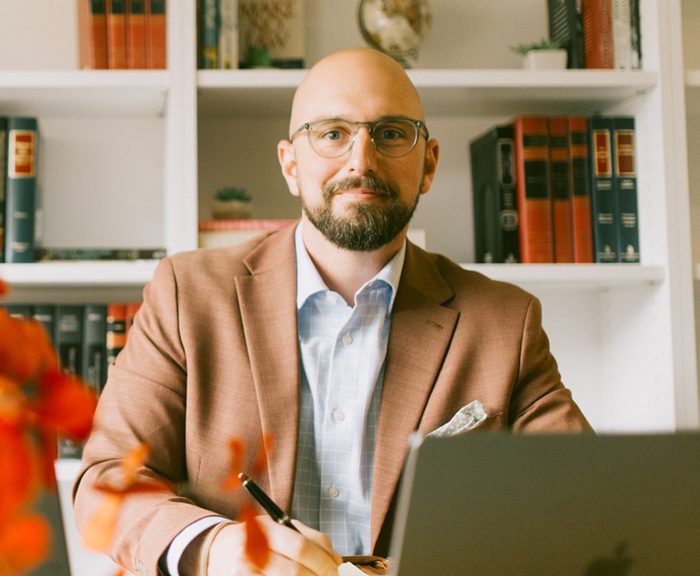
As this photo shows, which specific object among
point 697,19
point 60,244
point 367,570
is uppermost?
point 697,19

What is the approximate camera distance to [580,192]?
1.59 metres

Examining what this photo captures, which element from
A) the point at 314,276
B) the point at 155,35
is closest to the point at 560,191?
the point at 314,276

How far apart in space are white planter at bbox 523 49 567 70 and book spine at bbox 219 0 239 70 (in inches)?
→ 26.8

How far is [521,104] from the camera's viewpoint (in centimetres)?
170

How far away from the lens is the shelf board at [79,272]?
Answer: 145 cm

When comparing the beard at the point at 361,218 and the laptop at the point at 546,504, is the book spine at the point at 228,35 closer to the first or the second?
the beard at the point at 361,218

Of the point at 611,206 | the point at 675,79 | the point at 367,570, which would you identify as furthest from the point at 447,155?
the point at 367,570

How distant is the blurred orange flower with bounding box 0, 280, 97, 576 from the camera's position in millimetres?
237

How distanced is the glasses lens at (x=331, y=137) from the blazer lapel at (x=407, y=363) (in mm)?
258

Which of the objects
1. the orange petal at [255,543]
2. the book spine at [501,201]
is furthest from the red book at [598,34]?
the orange petal at [255,543]

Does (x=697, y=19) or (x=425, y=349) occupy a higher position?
(x=697, y=19)

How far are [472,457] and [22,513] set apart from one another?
32cm

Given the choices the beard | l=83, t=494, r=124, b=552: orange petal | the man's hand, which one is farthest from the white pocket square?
l=83, t=494, r=124, b=552: orange petal

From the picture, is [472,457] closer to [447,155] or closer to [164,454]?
[164,454]
